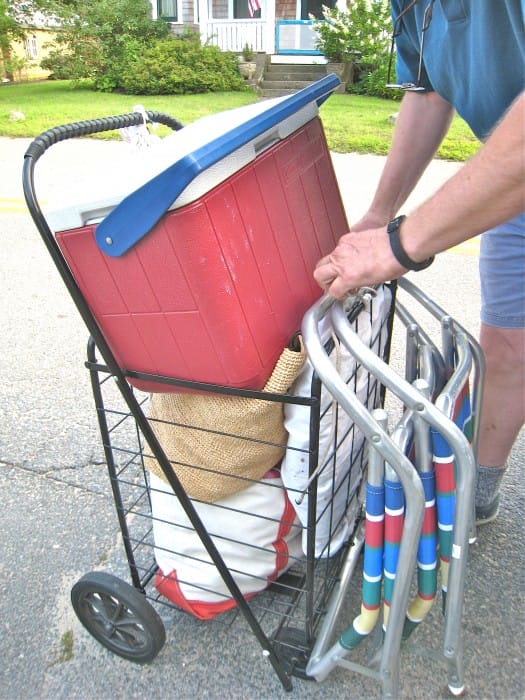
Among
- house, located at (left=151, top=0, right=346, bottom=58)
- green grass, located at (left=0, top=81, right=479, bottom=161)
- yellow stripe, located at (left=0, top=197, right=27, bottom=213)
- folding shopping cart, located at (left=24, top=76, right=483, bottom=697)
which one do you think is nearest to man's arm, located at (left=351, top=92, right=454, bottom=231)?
folding shopping cart, located at (left=24, top=76, right=483, bottom=697)

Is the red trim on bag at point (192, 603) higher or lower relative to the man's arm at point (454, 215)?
lower

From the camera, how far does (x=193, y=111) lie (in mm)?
10891

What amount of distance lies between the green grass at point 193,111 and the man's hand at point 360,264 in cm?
582

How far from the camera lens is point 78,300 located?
1.21 metres

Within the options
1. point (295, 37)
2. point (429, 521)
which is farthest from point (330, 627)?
point (295, 37)

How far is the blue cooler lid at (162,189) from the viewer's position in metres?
1.01

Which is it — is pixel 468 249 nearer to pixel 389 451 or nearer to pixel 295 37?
pixel 389 451

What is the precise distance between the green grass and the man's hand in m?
5.82

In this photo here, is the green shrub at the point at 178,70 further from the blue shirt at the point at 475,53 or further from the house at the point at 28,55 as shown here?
the blue shirt at the point at 475,53

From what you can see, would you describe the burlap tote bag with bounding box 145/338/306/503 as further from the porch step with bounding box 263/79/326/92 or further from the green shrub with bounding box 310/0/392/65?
the porch step with bounding box 263/79/326/92

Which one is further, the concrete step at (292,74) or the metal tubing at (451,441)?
the concrete step at (292,74)

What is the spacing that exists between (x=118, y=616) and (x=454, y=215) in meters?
1.25

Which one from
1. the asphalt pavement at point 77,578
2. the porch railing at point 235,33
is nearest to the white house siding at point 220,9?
the porch railing at point 235,33

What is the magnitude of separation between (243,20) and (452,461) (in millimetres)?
18277
